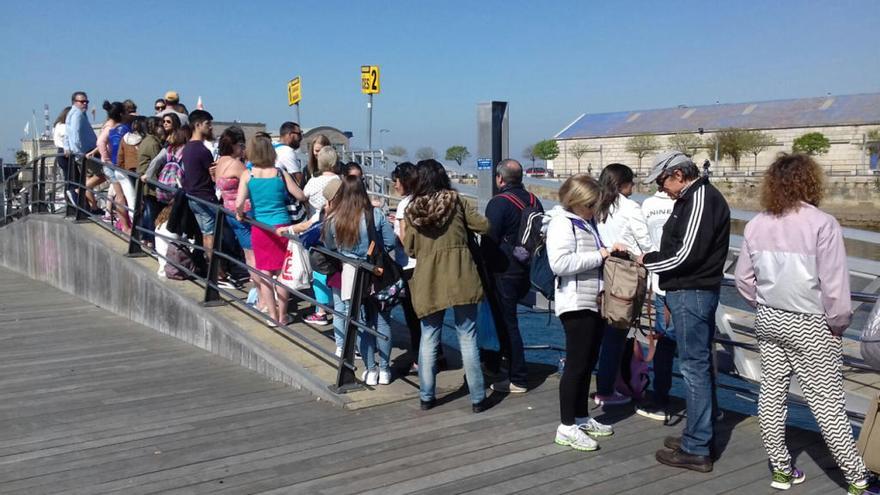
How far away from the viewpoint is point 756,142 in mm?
82312

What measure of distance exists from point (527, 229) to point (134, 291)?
5129 millimetres

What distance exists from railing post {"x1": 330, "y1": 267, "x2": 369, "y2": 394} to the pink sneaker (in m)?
1.64

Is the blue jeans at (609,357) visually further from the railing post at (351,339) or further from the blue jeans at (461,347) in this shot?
the railing post at (351,339)

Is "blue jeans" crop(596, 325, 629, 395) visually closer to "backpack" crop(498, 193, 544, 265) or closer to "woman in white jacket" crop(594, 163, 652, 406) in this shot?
"woman in white jacket" crop(594, 163, 652, 406)

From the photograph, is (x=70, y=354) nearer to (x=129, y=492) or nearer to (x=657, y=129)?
(x=129, y=492)

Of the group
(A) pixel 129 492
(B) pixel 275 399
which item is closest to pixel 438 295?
(B) pixel 275 399

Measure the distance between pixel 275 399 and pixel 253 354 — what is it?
88 cm

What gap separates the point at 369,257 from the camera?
557cm

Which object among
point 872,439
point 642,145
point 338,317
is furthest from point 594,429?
point 642,145

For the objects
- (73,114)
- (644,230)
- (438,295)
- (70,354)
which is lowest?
(70,354)

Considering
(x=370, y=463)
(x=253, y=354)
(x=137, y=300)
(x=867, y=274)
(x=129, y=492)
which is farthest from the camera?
(x=137, y=300)

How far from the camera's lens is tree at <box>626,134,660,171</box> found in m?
90.4

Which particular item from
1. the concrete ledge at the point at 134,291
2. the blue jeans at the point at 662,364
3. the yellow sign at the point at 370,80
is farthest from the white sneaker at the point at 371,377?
the yellow sign at the point at 370,80

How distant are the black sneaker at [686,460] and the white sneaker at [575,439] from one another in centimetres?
39
